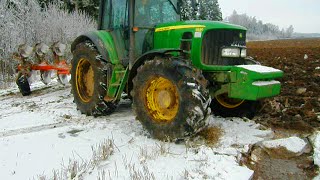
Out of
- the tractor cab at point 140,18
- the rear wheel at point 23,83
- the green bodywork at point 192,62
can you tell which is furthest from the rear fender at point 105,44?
the rear wheel at point 23,83

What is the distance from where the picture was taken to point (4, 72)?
1359cm

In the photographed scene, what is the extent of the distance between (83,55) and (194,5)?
7.24 ft

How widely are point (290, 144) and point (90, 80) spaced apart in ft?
12.8

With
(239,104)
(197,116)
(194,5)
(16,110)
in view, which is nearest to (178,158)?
(197,116)

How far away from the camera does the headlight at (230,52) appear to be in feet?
16.5

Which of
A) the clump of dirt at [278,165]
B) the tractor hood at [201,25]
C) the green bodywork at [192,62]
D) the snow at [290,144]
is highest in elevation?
the tractor hood at [201,25]

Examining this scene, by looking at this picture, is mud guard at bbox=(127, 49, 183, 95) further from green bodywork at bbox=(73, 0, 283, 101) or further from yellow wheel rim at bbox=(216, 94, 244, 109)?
yellow wheel rim at bbox=(216, 94, 244, 109)

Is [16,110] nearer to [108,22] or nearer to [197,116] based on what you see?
[108,22]

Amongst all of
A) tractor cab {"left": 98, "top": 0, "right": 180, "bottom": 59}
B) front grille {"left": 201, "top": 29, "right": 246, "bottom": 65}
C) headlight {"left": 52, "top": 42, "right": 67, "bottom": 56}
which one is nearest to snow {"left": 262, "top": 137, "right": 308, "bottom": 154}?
front grille {"left": 201, "top": 29, "right": 246, "bottom": 65}

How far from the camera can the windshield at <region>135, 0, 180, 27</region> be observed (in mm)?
5523

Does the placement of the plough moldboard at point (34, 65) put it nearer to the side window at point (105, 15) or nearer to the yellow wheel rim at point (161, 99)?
the side window at point (105, 15)

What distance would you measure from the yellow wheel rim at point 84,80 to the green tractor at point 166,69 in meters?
0.02

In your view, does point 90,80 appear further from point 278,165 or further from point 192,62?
point 278,165

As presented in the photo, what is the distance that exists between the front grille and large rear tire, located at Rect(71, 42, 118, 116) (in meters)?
1.81
